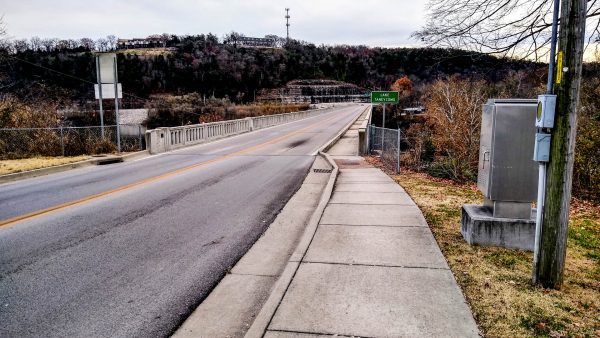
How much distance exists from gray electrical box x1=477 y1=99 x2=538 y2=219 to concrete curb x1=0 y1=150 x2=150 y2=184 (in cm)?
1309

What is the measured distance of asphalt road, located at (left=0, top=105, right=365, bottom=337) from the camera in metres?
4.27

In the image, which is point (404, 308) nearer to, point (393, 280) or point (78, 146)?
point (393, 280)

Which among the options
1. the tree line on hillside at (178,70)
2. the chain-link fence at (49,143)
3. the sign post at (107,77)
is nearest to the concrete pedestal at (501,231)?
the chain-link fence at (49,143)

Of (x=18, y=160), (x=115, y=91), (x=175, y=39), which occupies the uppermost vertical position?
(x=175, y=39)

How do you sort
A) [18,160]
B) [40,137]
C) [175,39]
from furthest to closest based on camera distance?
[175,39]
[40,137]
[18,160]

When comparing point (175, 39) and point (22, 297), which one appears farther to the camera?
point (175, 39)

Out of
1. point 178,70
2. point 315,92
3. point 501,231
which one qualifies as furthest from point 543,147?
point 315,92

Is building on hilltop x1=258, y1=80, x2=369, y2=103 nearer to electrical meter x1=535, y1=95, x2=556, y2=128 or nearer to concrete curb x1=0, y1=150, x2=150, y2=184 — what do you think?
concrete curb x1=0, y1=150, x2=150, y2=184

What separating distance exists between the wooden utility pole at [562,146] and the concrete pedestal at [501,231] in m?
1.34

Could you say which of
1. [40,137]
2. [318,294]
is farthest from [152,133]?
[318,294]

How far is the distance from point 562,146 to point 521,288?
1.59 metres

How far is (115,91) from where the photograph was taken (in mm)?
19375

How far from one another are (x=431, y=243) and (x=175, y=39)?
678 feet

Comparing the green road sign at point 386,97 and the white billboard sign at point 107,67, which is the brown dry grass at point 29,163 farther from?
the green road sign at point 386,97
